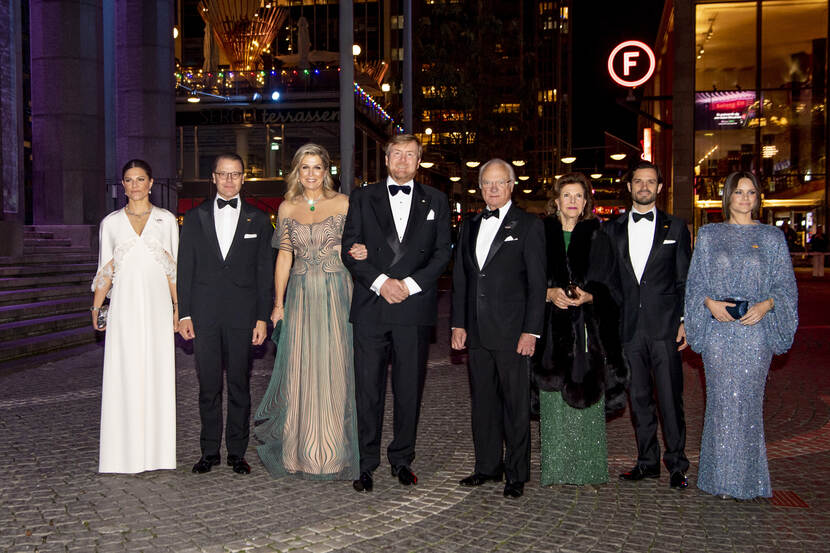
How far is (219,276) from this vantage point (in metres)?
5.91

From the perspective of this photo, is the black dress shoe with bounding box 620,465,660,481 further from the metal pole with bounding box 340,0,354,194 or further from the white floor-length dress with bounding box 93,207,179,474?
the metal pole with bounding box 340,0,354,194

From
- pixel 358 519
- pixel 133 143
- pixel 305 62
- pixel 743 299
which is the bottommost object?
pixel 358 519

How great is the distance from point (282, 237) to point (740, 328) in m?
3.31

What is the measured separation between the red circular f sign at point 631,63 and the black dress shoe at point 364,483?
89.4ft

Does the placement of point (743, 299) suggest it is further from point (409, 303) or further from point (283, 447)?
point (283, 447)

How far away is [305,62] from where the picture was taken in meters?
36.7

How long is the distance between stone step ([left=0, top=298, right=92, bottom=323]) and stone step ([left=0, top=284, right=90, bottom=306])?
0.15 meters

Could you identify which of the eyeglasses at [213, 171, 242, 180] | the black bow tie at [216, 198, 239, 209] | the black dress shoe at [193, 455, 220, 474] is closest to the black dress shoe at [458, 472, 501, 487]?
the black dress shoe at [193, 455, 220, 474]

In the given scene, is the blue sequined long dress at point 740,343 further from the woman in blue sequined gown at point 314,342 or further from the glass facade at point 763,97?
the glass facade at point 763,97

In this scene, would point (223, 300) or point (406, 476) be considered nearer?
point (406, 476)

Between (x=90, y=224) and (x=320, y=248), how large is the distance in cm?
1785

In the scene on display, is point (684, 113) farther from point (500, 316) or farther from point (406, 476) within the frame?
point (406, 476)

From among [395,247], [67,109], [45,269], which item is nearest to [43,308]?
[45,269]

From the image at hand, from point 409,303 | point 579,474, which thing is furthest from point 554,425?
point 409,303
